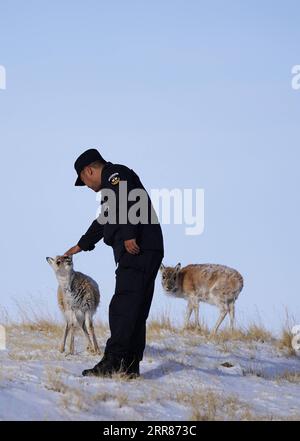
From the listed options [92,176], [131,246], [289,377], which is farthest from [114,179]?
[289,377]

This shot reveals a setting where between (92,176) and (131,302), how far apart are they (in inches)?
61.3

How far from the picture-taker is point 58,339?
43.0 ft

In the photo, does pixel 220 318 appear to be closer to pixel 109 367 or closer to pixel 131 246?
pixel 109 367

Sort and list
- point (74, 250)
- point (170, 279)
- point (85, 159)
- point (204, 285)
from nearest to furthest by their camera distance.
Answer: point (85, 159) < point (74, 250) < point (204, 285) < point (170, 279)

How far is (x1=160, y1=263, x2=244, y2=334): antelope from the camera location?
53.3ft

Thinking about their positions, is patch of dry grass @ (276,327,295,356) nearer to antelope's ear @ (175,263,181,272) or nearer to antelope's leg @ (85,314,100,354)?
antelope's ear @ (175,263,181,272)

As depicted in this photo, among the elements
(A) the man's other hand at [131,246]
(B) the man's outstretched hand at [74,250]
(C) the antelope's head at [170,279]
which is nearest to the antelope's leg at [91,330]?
(B) the man's outstretched hand at [74,250]

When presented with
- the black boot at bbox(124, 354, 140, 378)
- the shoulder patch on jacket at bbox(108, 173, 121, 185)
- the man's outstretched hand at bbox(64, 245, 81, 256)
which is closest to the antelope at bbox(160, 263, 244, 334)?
the man's outstretched hand at bbox(64, 245, 81, 256)

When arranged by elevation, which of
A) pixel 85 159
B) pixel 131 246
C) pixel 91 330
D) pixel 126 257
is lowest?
pixel 91 330

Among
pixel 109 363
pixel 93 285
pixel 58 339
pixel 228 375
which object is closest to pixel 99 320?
pixel 58 339

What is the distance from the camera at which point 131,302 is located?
9.11 m

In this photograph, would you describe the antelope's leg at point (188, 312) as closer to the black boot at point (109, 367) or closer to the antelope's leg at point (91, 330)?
the antelope's leg at point (91, 330)
